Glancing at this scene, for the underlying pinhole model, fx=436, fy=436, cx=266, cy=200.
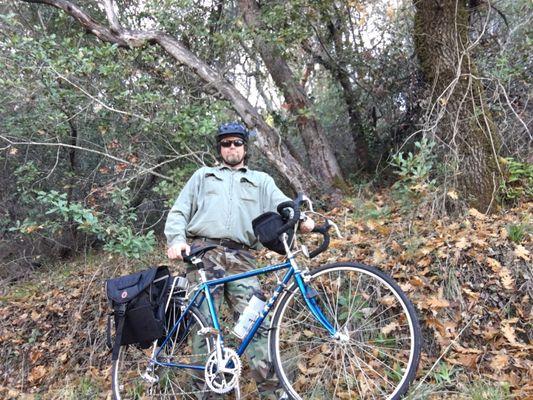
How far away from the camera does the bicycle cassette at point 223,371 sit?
3066 millimetres

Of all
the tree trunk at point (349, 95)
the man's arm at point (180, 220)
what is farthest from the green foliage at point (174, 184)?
the tree trunk at point (349, 95)

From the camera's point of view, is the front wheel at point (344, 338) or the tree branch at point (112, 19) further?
the tree branch at point (112, 19)

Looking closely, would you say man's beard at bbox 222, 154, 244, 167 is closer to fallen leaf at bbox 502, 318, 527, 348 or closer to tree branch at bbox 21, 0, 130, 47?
fallen leaf at bbox 502, 318, 527, 348

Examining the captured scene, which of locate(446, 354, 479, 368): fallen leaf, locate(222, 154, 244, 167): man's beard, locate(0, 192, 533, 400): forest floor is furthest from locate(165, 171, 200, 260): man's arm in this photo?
locate(446, 354, 479, 368): fallen leaf

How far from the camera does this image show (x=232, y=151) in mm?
3465

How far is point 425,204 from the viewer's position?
484cm

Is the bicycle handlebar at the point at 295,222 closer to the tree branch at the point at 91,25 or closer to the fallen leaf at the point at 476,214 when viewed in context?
the fallen leaf at the point at 476,214

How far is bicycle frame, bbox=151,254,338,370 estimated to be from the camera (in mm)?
2869

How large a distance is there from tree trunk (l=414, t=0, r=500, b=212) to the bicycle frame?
9.18 feet

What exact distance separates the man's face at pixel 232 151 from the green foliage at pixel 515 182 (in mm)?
3086

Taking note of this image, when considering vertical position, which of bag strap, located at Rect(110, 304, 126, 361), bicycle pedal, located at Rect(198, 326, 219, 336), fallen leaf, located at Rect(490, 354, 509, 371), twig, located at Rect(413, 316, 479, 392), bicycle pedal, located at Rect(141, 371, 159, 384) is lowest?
fallen leaf, located at Rect(490, 354, 509, 371)

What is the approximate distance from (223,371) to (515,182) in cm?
385

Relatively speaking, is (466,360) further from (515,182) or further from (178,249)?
(515,182)

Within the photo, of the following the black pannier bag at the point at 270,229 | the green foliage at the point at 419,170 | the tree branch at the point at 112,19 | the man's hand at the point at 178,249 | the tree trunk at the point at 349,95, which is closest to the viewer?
the black pannier bag at the point at 270,229
